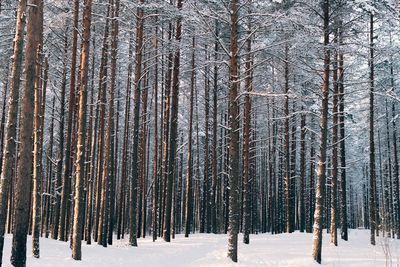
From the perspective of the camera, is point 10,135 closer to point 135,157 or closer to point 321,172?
point 135,157

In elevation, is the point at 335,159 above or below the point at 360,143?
below

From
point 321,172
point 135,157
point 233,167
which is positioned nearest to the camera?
point 233,167

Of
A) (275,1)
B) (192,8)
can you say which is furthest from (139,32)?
(275,1)

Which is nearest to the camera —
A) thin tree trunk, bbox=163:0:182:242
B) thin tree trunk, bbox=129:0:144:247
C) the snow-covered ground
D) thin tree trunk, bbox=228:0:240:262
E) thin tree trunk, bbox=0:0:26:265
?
thin tree trunk, bbox=0:0:26:265

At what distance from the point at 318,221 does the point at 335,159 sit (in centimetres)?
632

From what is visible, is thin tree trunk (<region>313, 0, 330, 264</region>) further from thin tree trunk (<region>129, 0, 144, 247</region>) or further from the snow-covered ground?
thin tree trunk (<region>129, 0, 144, 247</region>)

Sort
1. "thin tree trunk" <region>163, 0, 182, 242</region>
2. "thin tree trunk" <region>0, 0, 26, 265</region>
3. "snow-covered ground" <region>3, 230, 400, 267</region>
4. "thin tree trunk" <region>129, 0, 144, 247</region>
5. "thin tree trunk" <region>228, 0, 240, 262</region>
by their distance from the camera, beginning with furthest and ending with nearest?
"thin tree trunk" <region>163, 0, 182, 242</region>, "thin tree trunk" <region>129, 0, 144, 247</region>, "thin tree trunk" <region>228, 0, 240, 262</region>, "snow-covered ground" <region>3, 230, 400, 267</region>, "thin tree trunk" <region>0, 0, 26, 265</region>

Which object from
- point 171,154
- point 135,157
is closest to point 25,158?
point 135,157

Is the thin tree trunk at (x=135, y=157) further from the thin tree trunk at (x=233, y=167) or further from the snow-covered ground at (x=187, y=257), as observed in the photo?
the thin tree trunk at (x=233, y=167)

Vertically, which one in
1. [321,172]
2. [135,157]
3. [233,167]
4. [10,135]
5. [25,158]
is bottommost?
[321,172]

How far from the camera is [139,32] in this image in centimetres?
1631

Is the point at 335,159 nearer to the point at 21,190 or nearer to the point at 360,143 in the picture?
the point at 21,190

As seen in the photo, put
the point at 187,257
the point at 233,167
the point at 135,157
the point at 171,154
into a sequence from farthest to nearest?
the point at 171,154 < the point at 135,157 < the point at 187,257 < the point at 233,167

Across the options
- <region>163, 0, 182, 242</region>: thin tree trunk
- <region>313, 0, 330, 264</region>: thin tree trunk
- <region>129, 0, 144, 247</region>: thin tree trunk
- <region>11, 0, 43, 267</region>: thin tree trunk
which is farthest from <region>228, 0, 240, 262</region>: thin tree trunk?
<region>163, 0, 182, 242</region>: thin tree trunk
